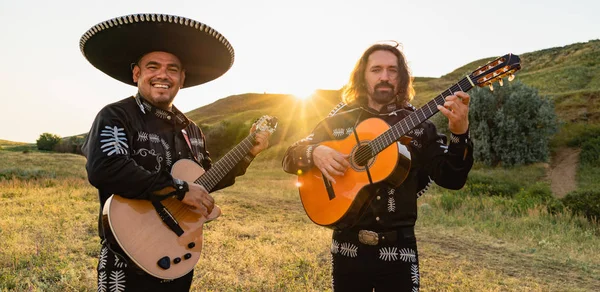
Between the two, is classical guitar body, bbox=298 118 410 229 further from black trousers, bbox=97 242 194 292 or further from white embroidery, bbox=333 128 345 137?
black trousers, bbox=97 242 194 292

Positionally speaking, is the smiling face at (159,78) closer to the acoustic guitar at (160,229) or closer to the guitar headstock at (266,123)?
the acoustic guitar at (160,229)

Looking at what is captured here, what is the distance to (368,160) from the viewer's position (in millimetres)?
3146

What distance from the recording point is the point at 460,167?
289 centimetres

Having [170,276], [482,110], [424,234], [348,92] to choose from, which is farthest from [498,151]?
[170,276]

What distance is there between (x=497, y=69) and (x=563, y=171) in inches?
981

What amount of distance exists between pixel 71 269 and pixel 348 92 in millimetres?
4987

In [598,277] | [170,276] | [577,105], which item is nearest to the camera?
[170,276]

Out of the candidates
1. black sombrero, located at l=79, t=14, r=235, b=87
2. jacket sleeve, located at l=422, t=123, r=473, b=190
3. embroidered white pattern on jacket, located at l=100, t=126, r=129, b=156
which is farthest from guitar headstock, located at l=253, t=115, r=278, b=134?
jacket sleeve, located at l=422, t=123, r=473, b=190

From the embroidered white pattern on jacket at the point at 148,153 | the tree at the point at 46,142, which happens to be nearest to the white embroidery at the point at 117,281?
the embroidered white pattern on jacket at the point at 148,153

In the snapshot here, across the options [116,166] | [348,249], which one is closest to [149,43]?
[116,166]

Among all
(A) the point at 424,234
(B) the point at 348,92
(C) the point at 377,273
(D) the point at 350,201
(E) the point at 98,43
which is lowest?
(A) the point at 424,234

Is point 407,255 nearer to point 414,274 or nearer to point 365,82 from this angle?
point 414,274

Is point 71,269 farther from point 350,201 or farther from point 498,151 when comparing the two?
point 498,151

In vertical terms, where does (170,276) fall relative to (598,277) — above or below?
above
